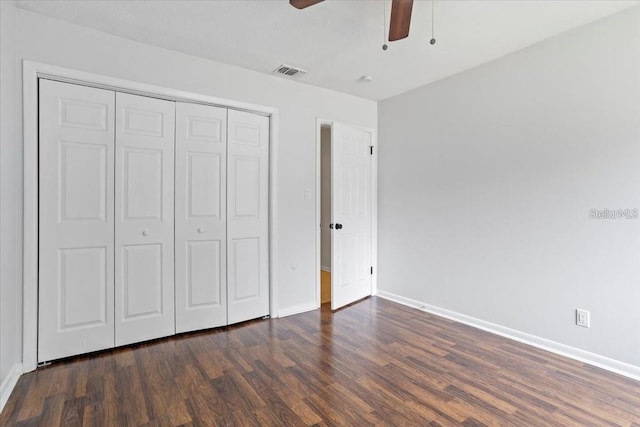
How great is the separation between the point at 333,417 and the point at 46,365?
6.71ft

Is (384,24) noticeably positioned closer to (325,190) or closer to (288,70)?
(288,70)

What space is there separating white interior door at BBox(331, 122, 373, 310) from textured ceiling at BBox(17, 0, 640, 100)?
914 mm

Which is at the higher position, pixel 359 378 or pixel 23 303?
pixel 23 303

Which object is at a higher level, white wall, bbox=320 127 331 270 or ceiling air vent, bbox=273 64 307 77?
ceiling air vent, bbox=273 64 307 77

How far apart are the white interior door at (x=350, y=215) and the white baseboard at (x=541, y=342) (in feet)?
2.14

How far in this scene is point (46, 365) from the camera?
7.68ft

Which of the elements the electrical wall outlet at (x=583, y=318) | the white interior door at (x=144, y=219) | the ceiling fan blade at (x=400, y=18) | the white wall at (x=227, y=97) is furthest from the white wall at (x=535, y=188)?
the white interior door at (x=144, y=219)

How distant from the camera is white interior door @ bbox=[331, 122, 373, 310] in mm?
3641

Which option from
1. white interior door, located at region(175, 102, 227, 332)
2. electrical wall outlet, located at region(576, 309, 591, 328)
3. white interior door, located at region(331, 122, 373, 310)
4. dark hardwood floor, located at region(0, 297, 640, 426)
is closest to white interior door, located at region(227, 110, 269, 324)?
white interior door, located at region(175, 102, 227, 332)

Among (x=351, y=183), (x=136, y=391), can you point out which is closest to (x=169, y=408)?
(x=136, y=391)

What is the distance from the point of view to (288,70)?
10.5 ft

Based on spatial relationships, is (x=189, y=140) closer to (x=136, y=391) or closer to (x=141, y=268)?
(x=141, y=268)

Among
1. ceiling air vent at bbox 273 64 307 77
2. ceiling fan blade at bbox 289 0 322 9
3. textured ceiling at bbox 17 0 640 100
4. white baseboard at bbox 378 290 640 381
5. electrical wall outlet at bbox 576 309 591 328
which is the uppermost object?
ceiling air vent at bbox 273 64 307 77

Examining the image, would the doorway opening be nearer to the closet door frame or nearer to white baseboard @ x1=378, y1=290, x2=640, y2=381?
white baseboard @ x1=378, y1=290, x2=640, y2=381
